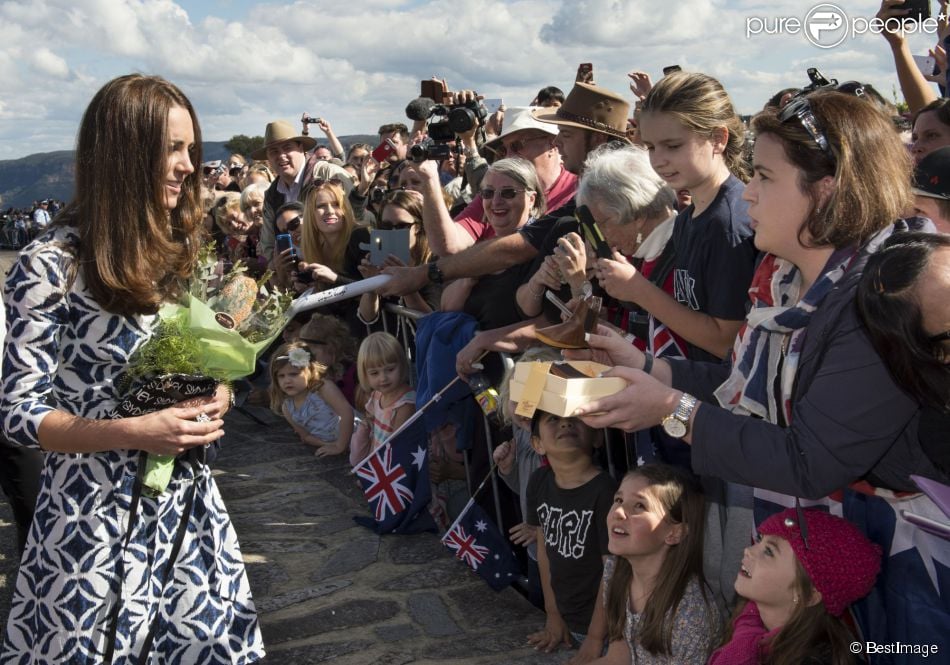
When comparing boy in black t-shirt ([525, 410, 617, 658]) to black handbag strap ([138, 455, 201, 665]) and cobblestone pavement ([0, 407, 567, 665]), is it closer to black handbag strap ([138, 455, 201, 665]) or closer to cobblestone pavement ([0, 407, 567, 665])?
cobblestone pavement ([0, 407, 567, 665])

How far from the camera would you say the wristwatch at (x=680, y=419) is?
2.32 m

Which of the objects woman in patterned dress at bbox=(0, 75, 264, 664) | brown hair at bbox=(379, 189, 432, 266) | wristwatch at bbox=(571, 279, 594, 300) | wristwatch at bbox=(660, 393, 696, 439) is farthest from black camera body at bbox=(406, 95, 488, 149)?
wristwatch at bbox=(660, 393, 696, 439)

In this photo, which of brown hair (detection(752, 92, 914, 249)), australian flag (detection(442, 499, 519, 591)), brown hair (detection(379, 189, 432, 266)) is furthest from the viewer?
brown hair (detection(379, 189, 432, 266))

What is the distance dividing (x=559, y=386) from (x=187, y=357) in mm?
1173

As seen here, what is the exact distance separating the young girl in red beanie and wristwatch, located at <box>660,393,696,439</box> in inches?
15.7

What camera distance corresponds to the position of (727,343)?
311cm

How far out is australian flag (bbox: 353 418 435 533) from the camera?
4.92 meters

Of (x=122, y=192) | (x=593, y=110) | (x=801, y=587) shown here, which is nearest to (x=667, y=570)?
(x=801, y=587)

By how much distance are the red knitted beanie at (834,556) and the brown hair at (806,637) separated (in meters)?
0.05

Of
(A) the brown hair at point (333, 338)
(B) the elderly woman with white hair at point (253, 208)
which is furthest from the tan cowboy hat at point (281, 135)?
(A) the brown hair at point (333, 338)

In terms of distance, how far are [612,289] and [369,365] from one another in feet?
8.32

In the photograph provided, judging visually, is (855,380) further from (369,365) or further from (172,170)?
(369,365)

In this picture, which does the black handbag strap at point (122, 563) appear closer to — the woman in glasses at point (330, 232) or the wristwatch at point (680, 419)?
the wristwatch at point (680, 419)

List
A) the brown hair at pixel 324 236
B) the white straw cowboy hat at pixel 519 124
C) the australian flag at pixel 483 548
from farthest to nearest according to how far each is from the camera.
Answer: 1. the brown hair at pixel 324 236
2. the white straw cowboy hat at pixel 519 124
3. the australian flag at pixel 483 548
